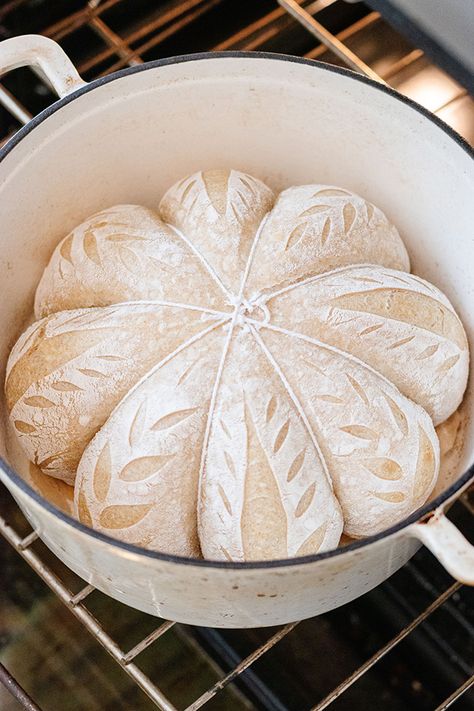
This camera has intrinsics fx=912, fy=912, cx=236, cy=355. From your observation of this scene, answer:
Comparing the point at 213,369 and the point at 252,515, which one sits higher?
the point at 213,369

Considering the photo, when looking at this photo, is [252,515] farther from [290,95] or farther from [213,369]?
[290,95]

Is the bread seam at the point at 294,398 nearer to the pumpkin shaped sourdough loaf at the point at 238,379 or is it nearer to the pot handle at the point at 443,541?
the pumpkin shaped sourdough loaf at the point at 238,379

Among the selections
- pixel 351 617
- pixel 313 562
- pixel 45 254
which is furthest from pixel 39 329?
pixel 351 617

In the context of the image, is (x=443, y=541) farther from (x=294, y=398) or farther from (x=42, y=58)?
(x=42, y=58)

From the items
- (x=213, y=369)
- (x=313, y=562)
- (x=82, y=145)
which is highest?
(x=82, y=145)

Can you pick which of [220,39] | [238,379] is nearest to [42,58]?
[238,379]

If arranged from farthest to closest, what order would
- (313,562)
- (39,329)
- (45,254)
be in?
(45,254) < (39,329) < (313,562)


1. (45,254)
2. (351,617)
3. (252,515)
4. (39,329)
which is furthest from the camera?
(351,617)
